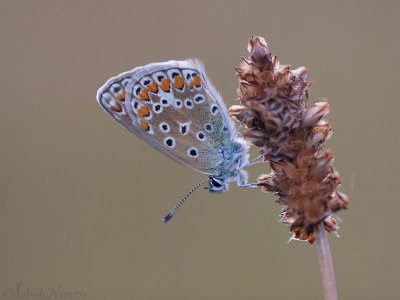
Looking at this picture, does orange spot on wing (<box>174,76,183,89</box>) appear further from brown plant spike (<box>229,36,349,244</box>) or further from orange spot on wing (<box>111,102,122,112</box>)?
brown plant spike (<box>229,36,349,244</box>)

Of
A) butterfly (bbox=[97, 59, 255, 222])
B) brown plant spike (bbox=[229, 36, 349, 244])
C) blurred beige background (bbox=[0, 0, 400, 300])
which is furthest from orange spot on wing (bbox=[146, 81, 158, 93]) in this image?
blurred beige background (bbox=[0, 0, 400, 300])

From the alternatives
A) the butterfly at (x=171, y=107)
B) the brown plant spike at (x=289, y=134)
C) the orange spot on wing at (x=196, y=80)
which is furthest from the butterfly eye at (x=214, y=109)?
the brown plant spike at (x=289, y=134)

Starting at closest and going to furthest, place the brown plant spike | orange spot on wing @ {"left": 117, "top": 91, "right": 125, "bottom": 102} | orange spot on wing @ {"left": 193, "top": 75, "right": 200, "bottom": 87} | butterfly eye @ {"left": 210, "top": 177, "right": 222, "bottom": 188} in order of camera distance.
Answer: the brown plant spike, orange spot on wing @ {"left": 193, "top": 75, "right": 200, "bottom": 87}, orange spot on wing @ {"left": 117, "top": 91, "right": 125, "bottom": 102}, butterfly eye @ {"left": 210, "top": 177, "right": 222, "bottom": 188}

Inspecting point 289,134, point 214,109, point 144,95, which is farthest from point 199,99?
point 289,134

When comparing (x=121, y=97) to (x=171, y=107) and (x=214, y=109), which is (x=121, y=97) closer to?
(x=171, y=107)

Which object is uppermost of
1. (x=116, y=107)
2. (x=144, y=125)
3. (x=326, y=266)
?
(x=116, y=107)

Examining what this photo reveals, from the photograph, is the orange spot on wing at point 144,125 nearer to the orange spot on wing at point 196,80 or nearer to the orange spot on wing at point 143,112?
the orange spot on wing at point 143,112

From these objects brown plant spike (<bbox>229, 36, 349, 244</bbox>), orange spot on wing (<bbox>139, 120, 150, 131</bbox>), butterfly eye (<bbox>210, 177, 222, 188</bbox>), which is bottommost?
brown plant spike (<bbox>229, 36, 349, 244</bbox>)

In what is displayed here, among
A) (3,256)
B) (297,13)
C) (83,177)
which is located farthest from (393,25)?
(3,256)
